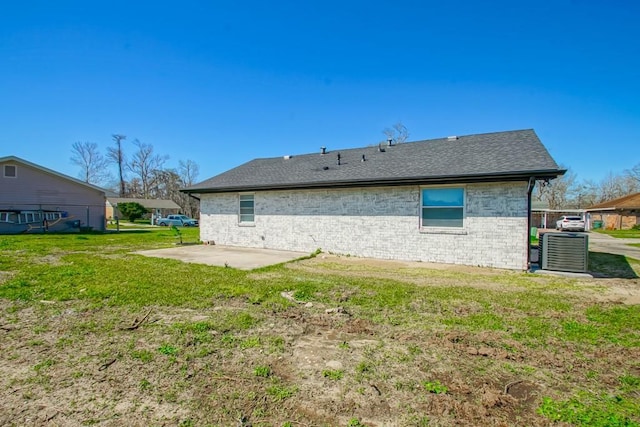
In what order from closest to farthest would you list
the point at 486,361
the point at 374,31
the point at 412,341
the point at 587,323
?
the point at 486,361 → the point at 412,341 → the point at 587,323 → the point at 374,31

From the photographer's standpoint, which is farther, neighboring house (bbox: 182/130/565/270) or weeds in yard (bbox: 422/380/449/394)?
neighboring house (bbox: 182/130/565/270)

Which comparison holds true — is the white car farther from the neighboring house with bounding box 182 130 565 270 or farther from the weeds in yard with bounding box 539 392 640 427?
the weeds in yard with bounding box 539 392 640 427

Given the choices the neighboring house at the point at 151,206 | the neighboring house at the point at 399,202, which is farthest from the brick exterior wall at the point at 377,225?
the neighboring house at the point at 151,206

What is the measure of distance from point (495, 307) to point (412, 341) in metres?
2.07

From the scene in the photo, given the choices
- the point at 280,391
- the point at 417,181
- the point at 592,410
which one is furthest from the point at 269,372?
the point at 417,181

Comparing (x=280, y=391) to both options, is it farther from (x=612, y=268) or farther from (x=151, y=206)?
(x=151, y=206)

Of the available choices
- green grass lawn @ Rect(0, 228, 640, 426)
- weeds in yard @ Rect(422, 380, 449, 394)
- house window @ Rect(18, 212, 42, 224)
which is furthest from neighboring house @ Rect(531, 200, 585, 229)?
house window @ Rect(18, 212, 42, 224)

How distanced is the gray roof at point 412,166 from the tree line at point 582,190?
48.9 metres

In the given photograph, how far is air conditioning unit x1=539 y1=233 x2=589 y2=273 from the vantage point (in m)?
7.55

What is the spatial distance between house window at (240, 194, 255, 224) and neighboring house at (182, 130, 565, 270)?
4cm

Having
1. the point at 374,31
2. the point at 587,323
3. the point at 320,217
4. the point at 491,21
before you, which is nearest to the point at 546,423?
the point at 587,323

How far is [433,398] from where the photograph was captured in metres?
2.53

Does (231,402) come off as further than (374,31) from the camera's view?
No

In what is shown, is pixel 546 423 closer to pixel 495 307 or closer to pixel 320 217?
pixel 495 307
